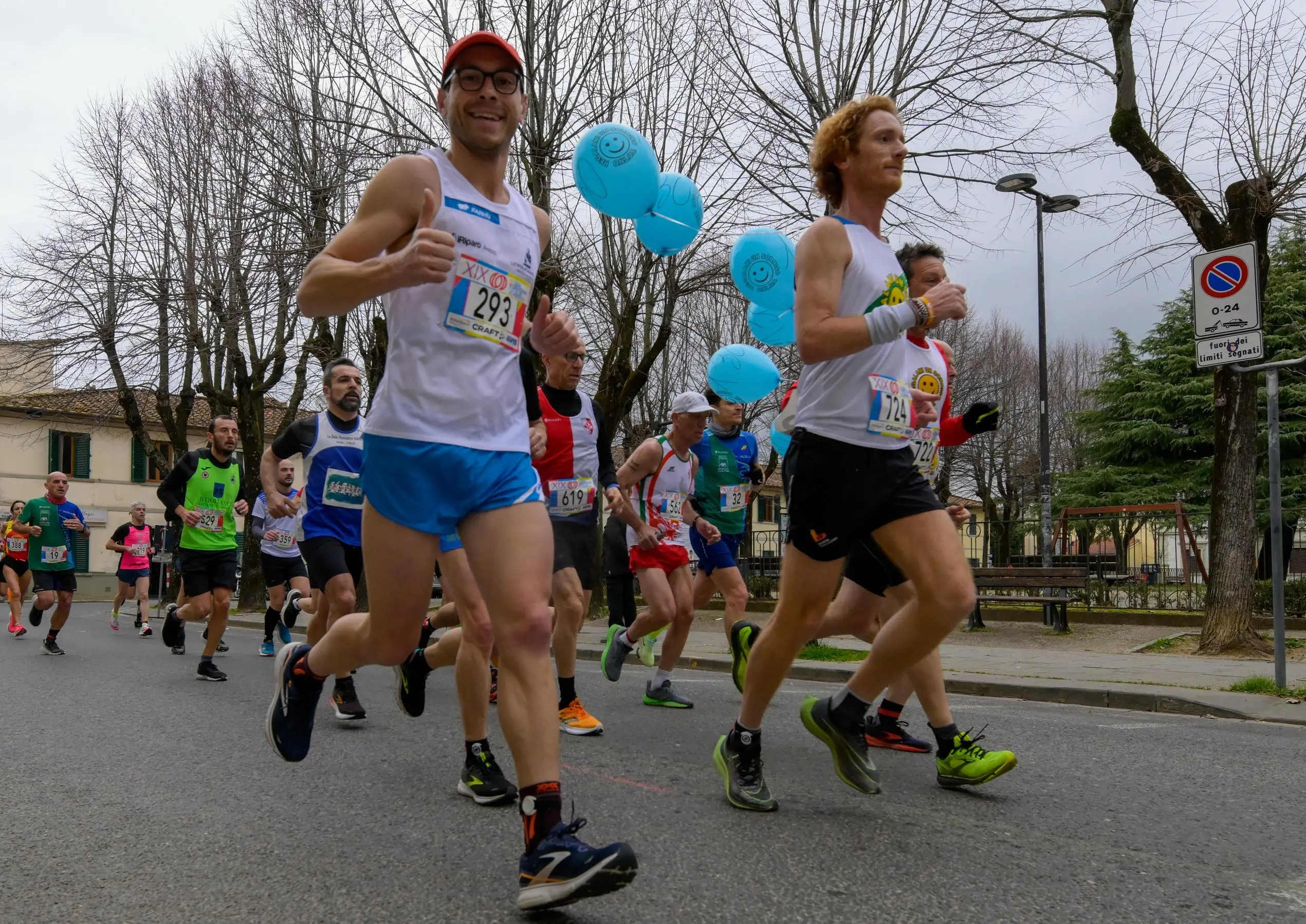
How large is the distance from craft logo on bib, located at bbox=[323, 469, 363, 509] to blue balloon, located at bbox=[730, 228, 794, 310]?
2.72m

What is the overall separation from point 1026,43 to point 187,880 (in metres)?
12.8

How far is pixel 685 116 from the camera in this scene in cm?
1673

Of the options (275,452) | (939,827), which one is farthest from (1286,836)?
(275,452)

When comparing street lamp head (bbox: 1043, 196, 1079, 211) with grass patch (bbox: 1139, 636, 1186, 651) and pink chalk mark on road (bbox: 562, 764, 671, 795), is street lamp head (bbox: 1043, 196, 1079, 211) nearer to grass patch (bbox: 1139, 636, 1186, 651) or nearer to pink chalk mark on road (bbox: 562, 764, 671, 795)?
grass patch (bbox: 1139, 636, 1186, 651)

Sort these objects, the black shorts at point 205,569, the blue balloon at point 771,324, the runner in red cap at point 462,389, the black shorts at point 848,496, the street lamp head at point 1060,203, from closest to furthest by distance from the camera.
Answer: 1. the runner in red cap at point 462,389
2. the black shorts at point 848,496
3. the blue balloon at point 771,324
4. the black shorts at point 205,569
5. the street lamp head at point 1060,203

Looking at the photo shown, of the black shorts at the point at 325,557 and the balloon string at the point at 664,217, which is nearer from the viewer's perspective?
the black shorts at the point at 325,557

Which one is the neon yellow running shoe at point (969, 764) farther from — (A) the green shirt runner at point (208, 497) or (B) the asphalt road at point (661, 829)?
(A) the green shirt runner at point (208, 497)

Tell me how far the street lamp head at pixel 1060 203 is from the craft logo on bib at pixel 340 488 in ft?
55.5

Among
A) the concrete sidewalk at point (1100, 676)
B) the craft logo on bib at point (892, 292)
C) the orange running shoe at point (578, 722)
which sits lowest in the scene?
the concrete sidewalk at point (1100, 676)

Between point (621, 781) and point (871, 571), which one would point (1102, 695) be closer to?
point (871, 571)

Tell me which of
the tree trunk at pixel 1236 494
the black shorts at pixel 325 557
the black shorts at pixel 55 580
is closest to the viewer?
the black shorts at pixel 325 557

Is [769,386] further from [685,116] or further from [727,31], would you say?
[685,116]

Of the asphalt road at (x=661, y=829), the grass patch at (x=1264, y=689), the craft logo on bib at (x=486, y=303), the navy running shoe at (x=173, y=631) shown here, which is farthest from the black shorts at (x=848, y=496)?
the navy running shoe at (x=173, y=631)

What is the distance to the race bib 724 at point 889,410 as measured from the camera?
153 inches
